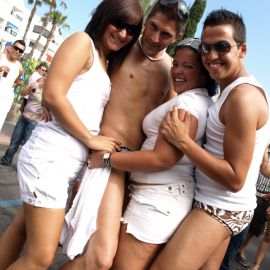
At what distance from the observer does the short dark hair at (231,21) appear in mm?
2184

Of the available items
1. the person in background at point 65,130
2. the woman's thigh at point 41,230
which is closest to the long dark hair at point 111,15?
the person in background at point 65,130

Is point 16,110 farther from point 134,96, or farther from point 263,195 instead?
point 134,96

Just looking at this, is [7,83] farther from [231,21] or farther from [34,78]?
[231,21]

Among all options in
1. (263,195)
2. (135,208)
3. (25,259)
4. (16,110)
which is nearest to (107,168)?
(135,208)

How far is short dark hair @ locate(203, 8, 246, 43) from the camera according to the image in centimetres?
218

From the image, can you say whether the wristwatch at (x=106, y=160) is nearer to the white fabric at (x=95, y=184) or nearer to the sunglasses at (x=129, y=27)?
the white fabric at (x=95, y=184)

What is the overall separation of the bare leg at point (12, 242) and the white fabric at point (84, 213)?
35 cm

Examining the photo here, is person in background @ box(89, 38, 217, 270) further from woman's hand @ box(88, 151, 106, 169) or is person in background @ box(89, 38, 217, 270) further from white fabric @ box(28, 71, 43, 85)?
white fabric @ box(28, 71, 43, 85)

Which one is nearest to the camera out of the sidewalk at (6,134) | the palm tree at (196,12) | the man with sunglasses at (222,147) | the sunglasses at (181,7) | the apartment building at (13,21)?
the man with sunglasses at (222,147)

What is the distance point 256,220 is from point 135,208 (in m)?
4.06

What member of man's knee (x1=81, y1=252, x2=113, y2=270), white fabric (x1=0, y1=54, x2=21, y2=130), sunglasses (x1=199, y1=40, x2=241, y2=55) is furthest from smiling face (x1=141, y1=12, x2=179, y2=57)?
white fabric (x1=0, y1=54, x2=21, y2=130)

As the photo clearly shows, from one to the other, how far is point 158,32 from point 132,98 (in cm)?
49

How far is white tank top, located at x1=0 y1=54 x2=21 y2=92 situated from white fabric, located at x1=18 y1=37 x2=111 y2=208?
411cm

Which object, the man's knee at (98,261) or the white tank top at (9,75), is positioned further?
the white tank top at (9,75)
